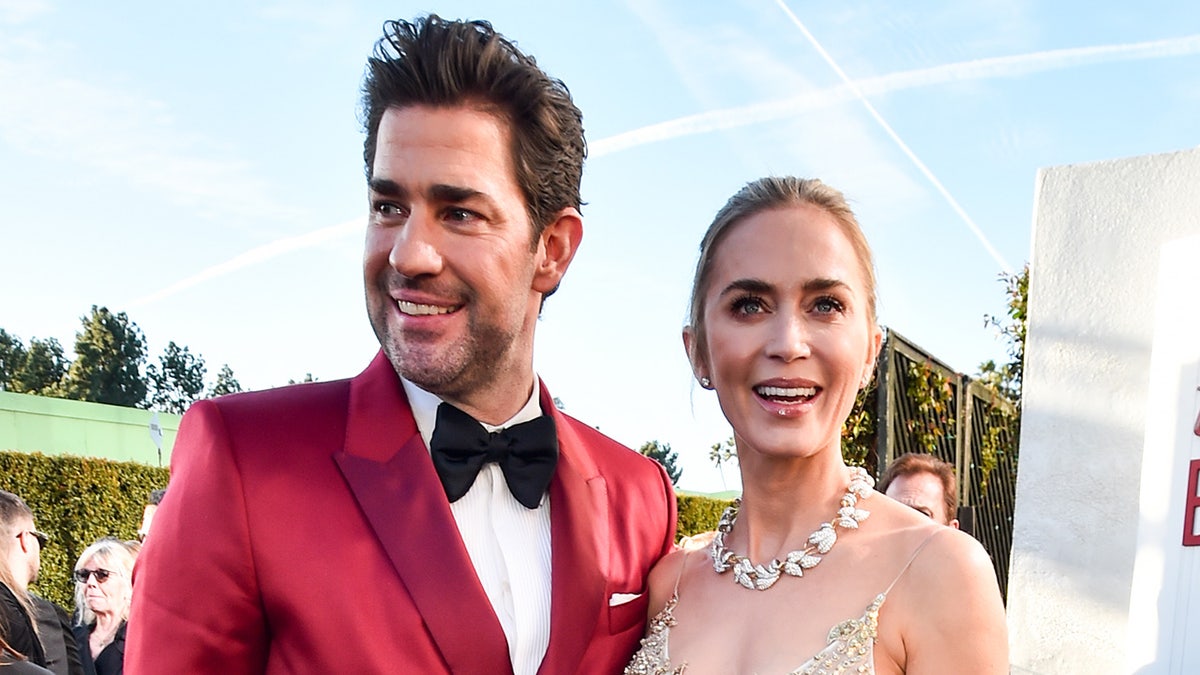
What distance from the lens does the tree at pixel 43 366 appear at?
127ft

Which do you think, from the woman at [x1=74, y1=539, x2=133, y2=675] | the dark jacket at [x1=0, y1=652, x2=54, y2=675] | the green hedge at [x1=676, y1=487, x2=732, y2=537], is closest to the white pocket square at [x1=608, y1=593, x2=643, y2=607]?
the dark jacket at [x1=0, y1=652, x2=54, y2=675]

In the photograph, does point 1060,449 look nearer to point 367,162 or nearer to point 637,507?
point 637,507

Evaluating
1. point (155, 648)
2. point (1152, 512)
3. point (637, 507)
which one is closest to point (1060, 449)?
point (1152, 512)

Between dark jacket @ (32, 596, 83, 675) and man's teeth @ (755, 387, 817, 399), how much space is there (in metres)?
3.97

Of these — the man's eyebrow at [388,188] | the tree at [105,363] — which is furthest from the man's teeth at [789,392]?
the tree at [105,363]

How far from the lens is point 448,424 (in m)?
2.16

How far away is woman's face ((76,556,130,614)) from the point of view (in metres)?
6.07

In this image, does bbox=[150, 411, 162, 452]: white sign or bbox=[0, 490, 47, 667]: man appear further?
bbox=[150, 411, 162, 452]: white sign

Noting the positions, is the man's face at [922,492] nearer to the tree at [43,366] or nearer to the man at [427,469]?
the man at [427,469]

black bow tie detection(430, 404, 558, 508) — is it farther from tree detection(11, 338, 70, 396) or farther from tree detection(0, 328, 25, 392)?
tree detection(11, 338, 70, 396)

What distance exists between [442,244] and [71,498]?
10096 millimetres

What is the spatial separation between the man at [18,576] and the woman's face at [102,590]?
1.70 ft

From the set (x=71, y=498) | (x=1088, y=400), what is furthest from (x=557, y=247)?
(x=71, y=498)

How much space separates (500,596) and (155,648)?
1.89 ft
